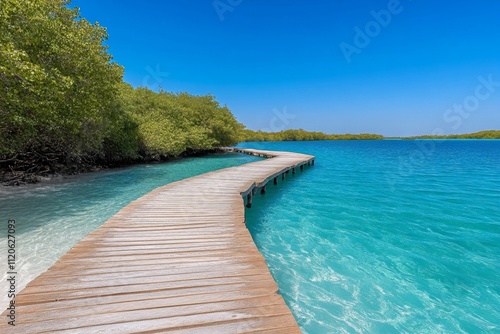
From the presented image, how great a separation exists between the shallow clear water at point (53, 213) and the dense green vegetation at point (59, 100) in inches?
83.9

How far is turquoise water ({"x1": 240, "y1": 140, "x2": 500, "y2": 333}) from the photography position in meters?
4.13

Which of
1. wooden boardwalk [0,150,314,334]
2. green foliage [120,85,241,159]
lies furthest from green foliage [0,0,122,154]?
wooden boardwalk [0,150,314,334]

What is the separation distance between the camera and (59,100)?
29.6 feet

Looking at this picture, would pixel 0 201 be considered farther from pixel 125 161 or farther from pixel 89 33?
pixel 125 161

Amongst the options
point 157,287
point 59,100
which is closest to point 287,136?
point 59,100

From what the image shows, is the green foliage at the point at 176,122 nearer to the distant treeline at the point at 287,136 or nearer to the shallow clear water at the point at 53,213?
the shallow clear water at the point at 53,213

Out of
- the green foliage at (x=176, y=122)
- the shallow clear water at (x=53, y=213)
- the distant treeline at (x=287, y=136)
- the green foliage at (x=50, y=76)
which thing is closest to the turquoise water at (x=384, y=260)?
the shallow clear water at (x=53, y=213)

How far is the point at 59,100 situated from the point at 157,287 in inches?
372

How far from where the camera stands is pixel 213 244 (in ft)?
13.6

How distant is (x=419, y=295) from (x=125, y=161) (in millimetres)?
21479

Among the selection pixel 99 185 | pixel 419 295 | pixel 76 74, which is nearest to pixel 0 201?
pixel 99 185

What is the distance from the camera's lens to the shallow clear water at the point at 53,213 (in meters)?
5.02

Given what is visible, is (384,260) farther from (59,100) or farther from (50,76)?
(50,76)

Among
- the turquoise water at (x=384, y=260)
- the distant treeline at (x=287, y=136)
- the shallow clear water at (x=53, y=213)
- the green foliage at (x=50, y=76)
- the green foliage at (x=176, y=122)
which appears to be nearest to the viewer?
the turquoise water at (x=384, y=260)
